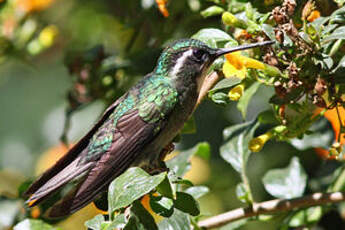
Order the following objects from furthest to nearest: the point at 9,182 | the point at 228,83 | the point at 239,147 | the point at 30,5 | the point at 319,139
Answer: the point at 30,5 < the point at 9,182 < the point at 319,139 < the point at 239,147 < the point at 228,83

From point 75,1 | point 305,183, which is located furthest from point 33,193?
point 75,1

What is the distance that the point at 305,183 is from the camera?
2621 mm

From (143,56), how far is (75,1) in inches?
54.8

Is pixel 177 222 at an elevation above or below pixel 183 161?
above

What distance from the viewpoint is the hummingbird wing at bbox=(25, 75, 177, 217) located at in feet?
7.21

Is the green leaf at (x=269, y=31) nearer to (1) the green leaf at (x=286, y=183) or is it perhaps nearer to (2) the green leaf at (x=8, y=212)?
(1) the green leaf at (x=286, y=183)

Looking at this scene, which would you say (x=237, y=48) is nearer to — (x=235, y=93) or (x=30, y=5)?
(x=235, y=93)

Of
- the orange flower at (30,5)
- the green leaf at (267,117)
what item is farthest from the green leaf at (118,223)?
the orange flower at (30,5)

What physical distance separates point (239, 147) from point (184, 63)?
41 cm

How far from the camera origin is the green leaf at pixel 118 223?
64.2 inches

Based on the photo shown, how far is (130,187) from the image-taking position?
66.9 inches

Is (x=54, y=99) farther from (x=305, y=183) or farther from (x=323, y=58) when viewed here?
(x=323, y=58)

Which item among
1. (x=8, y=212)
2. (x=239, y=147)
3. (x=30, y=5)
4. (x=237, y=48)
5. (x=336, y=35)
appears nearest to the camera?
(x=336, y=35)

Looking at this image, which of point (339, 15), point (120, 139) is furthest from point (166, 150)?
point (339, 15)
